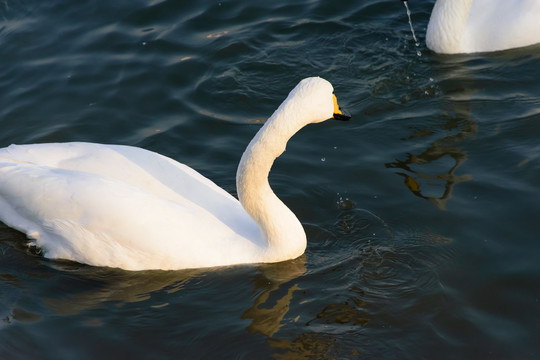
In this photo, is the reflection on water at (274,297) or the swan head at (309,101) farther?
the reflection on water at (274,297)

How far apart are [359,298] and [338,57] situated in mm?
4582

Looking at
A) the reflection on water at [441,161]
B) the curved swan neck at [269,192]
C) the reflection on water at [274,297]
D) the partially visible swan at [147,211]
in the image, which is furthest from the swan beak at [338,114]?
the reflection on water at [441,161]

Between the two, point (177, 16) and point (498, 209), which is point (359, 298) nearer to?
point (498, 209)

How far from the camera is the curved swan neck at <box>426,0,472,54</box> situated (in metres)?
10.8

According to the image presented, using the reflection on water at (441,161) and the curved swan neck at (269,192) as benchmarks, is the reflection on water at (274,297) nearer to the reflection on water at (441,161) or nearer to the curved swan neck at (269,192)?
the curved swan neck at (269,192)

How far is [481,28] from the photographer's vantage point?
11.1 meters

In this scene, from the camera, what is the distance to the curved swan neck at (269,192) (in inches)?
269

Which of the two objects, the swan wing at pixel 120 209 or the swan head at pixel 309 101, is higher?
the swan head at pixel 309 101

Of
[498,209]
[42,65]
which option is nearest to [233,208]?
[498,209]

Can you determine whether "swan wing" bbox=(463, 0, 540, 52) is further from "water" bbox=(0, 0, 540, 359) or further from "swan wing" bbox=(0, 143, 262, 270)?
"swan wing" bbox=(0, 143, 262, 270)

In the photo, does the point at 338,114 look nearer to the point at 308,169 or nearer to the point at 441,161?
the point at 308,169

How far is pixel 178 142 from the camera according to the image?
373 inches

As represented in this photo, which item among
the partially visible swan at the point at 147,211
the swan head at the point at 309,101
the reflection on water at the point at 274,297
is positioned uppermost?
the swan head at the point at 309,101

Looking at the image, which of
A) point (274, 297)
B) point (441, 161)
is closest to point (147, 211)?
point (274, 297)
